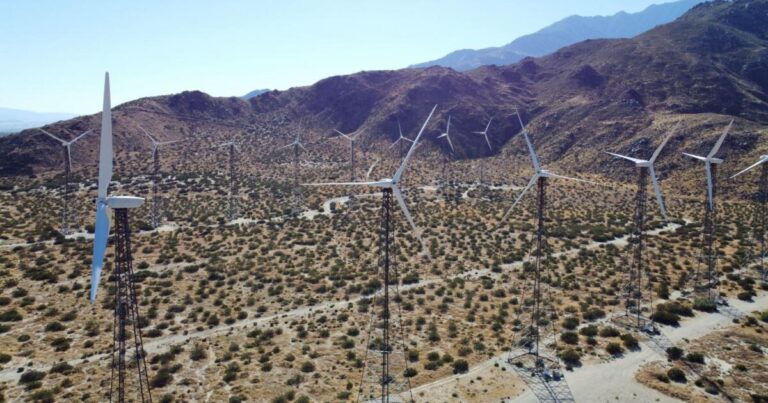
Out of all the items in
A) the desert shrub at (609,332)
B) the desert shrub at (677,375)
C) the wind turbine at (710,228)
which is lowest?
the desert shrub at (677,375)

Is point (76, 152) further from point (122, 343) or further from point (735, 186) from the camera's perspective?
point (735, 186)

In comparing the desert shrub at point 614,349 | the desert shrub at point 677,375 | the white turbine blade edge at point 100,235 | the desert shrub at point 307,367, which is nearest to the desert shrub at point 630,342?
the desert shrub at point 614,349

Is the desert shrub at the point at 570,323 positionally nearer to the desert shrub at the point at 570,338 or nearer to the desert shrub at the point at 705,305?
the desert shrub at the point at 570,338

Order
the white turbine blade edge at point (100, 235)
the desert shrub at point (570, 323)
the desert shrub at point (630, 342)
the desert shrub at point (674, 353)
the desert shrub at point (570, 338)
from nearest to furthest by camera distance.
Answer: the white turbine blade edge at point (100, 235)
the desert shrub at point (674, 353)
the desert shrub at point (630, 342)
the desert shrub at point (570, 338)
the desert shrub at point (570, 323)

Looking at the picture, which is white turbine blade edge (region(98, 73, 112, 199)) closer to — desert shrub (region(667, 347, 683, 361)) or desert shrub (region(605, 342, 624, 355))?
desert shrub (region(605, 342, 624, 355))

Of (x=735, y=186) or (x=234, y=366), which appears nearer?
(x=234, y=366)

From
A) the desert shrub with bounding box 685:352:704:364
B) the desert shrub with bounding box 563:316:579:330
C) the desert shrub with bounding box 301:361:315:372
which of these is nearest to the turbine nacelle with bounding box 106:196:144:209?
the desert shrub with bounding box 301:361:315:372

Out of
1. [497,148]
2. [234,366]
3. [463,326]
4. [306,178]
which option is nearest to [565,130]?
[497,148]
